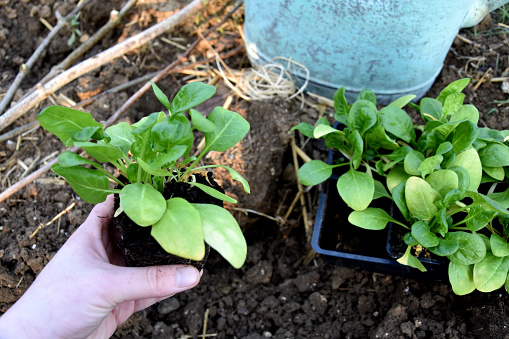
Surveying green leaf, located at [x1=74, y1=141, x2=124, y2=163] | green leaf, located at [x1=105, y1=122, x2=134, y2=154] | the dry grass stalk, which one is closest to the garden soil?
the dry grass stalk

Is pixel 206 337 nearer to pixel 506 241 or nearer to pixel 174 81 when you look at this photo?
pixel 506 241

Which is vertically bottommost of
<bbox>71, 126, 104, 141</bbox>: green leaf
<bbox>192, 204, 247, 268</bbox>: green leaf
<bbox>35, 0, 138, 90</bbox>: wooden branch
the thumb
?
the thumb

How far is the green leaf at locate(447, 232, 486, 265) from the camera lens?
1207 mm

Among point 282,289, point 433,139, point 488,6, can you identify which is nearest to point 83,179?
point 282,289

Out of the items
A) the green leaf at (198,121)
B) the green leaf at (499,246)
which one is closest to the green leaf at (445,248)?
the green leaf at (499,246)

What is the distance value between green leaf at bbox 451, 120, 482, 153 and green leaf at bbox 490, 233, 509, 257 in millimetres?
300

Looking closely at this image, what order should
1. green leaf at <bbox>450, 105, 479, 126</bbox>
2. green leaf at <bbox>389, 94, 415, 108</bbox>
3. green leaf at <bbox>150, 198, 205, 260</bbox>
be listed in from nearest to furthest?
1. green leaf at <bbox>150, 198, 205, 260</bbox>
2. green leaf at <bbox>450, 105, 479, 126</bbox>
3. green leaf at <bbox>389, 94, 415, 108</bbox>

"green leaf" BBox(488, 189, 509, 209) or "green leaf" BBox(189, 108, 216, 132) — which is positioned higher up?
"green leaf" BBox(189, 108, 216, 132)

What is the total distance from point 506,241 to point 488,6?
0.99 meters

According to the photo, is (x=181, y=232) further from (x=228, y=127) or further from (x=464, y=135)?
(x=464, y=135)

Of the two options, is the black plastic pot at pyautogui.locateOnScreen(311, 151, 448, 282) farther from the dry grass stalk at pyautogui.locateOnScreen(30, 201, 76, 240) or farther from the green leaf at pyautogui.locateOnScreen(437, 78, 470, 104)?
the dry grass stalk at pyautogui.locateOnScreen(30, 201, 76, 240)

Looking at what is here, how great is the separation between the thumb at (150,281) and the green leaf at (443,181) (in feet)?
2.61

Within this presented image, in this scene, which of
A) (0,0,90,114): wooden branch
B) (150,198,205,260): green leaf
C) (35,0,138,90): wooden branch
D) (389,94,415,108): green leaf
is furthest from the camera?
(35,0,138,90): wooden branch

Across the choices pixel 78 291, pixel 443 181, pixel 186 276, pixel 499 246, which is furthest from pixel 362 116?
pixel 78 291
